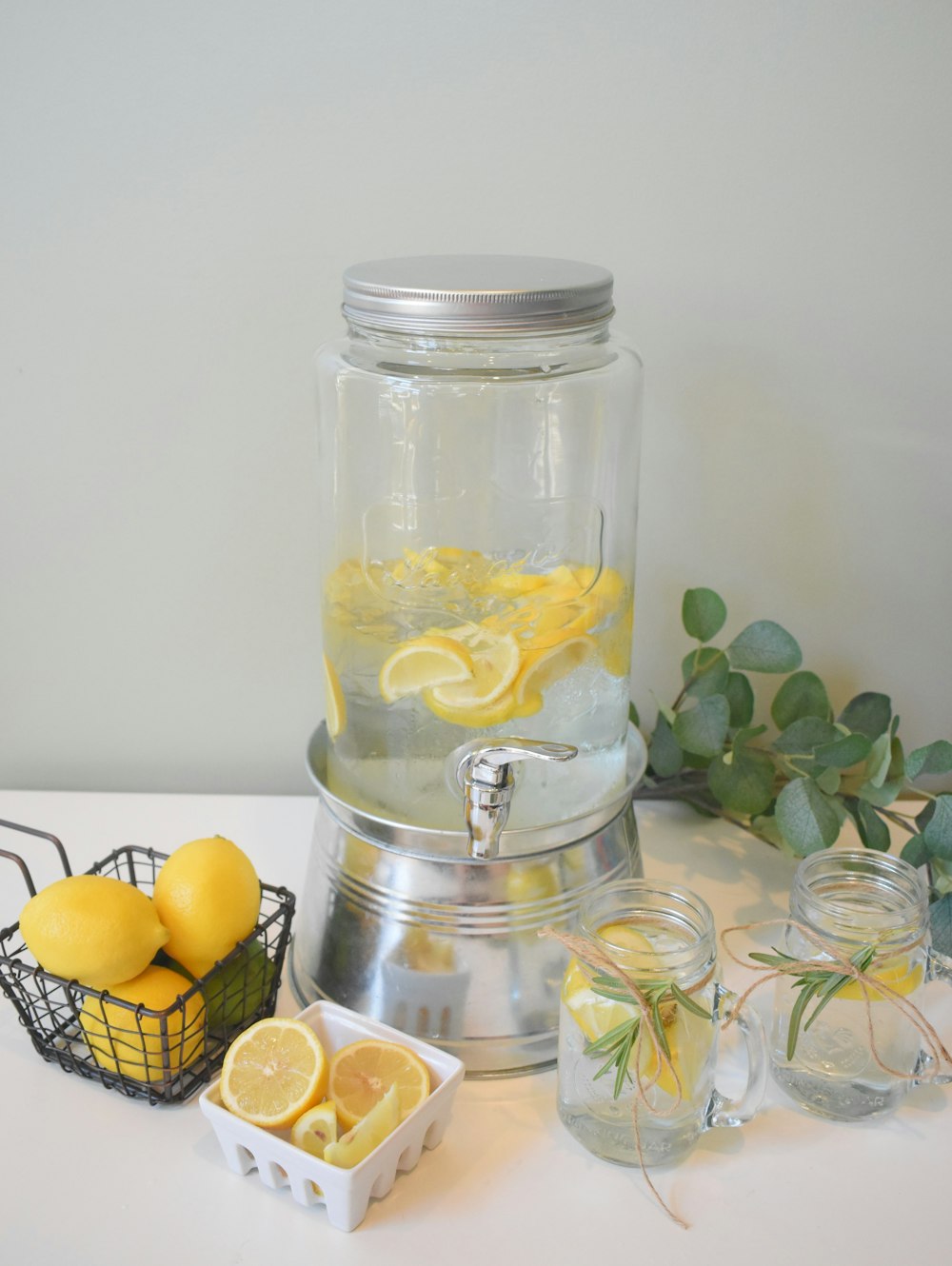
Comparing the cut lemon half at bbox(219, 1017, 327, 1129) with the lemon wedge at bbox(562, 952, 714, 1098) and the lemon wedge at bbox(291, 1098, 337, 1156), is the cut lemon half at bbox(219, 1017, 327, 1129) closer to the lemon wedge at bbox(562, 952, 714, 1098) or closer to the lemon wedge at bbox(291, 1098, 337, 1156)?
the lemon wedge at bbox(291, 1098, 337, 1156)

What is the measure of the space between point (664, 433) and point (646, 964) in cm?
50

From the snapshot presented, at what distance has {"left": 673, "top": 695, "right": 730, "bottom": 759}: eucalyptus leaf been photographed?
1.00 m

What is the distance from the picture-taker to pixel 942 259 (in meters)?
1.00

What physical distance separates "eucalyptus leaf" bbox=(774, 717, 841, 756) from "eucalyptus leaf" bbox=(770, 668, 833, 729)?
0.12ft

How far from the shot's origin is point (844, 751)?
97cm

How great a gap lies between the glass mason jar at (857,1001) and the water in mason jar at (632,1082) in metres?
0.08

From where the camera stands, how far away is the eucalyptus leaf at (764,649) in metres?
1.02

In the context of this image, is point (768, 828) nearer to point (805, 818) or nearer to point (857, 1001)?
point (805, 818)

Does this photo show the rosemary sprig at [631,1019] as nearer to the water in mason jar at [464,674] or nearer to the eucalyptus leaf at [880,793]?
the water in mason jar at [464,674]

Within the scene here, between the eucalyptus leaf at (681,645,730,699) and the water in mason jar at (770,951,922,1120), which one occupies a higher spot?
the eucalyptus leaf at (681,645,730,699)

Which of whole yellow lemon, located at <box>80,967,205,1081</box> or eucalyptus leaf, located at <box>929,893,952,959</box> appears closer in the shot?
whole yellow lemon, located at <box>80,967,205,1081</box>

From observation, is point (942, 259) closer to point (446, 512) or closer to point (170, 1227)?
point (446, 512)

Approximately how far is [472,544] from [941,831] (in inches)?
17.0

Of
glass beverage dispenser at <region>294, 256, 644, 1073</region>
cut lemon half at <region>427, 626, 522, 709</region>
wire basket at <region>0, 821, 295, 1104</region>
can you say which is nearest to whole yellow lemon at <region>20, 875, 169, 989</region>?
wire basket at <region>0, 821, 295, 1104</region>
